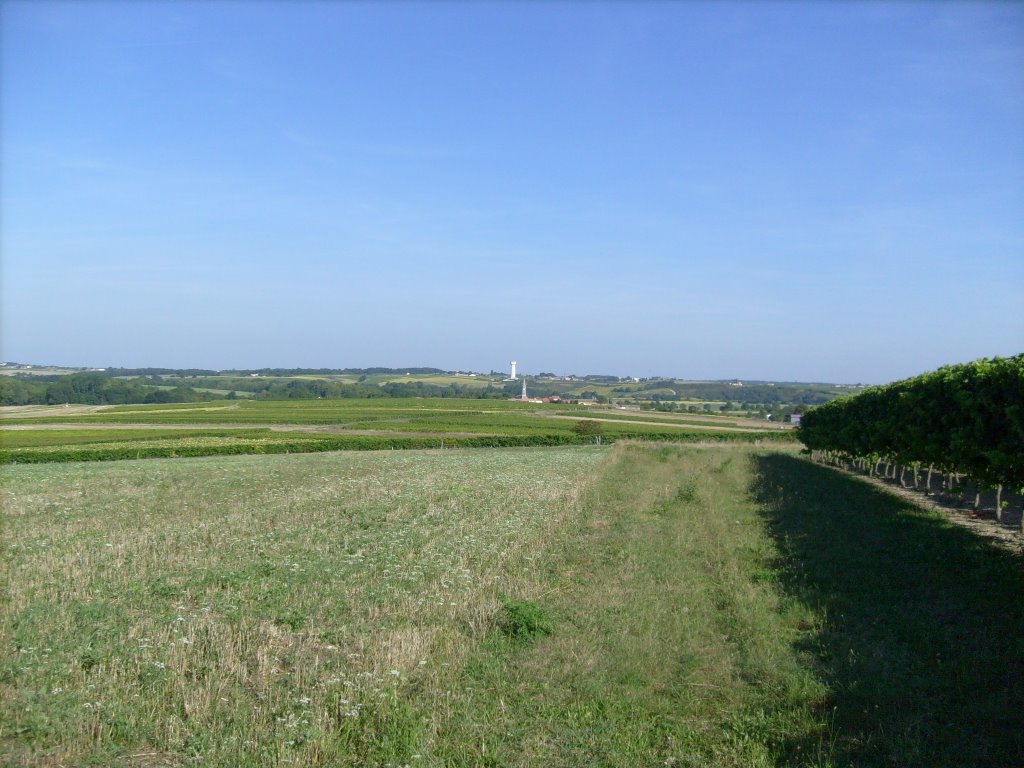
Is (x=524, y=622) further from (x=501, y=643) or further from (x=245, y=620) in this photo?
(x=245, y=620)

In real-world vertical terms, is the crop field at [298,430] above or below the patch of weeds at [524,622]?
below

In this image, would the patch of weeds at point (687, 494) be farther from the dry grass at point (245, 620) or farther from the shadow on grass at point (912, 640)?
the dry grass at point (245, 620)

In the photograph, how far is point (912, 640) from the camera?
10195 mm

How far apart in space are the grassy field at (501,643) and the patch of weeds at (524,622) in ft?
0.10

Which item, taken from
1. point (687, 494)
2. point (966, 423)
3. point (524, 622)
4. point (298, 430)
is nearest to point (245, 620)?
point (524, 622)

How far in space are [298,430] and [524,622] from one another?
204 feet

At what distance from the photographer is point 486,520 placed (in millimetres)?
19781

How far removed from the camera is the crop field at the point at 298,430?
5128 centimetres

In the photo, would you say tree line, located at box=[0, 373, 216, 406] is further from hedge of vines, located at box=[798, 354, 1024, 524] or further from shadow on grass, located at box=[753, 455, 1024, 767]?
shadow on grass, located at box=[753, 455, 1024, 767]

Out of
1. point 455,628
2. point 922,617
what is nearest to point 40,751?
point 455,628

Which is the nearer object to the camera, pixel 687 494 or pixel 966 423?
pixel 966 423

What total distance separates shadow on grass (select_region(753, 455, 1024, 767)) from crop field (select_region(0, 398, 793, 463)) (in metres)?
43.4

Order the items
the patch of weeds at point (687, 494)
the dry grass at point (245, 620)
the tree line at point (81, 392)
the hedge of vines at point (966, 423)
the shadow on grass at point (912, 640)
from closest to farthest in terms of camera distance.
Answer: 1. the dry grass at point (245, 620)
2. the shadow on grass at point (912, 640)
3. the hedge of vines at point (966, 423)
4. the patch of weeds at point (687, 494)
5. the tree line at point (81, 392)

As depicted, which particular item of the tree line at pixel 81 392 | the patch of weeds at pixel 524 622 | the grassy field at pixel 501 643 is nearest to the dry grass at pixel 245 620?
the grassy field at pixel 501 643
